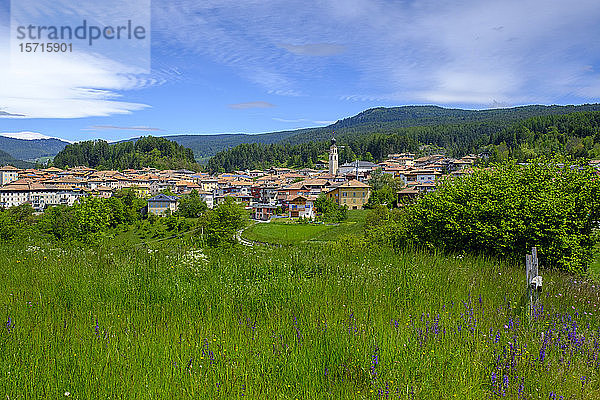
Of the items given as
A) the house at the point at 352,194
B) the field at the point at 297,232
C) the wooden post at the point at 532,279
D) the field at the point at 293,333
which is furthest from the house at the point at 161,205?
the wooden post at the point at 532,279

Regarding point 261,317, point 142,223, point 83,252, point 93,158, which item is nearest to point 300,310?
point 261,317

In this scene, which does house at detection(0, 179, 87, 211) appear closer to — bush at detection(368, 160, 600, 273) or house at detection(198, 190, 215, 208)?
house at detection(198, 190, 215, 208)

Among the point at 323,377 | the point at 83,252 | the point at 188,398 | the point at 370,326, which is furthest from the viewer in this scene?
the point at 83,252

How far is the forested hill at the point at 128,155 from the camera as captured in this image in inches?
6850

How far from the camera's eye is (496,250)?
9.38 meters

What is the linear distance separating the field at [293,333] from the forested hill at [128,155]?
6912 inches

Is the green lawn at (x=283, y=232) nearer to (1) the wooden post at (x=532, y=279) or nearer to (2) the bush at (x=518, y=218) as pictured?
(2) the bush at (x=518, y=218)

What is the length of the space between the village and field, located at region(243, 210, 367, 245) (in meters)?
10.2

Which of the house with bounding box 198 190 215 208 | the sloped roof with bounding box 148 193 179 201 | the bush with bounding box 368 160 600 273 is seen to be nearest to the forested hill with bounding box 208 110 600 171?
the house with bounding box 198 190 215 208

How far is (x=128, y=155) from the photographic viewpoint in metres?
177

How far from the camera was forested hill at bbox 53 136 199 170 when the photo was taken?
174000mm

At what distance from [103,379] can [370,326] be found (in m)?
2.00

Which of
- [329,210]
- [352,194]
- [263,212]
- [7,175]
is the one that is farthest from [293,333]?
[7,175]

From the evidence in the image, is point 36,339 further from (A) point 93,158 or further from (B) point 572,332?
(A) point 93,158
